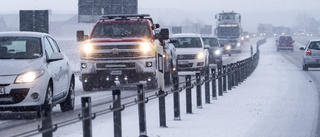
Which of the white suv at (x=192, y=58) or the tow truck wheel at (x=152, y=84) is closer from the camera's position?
the tow truck wheel at (x=152, y=84)

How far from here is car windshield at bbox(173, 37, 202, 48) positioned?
29516 millimetres

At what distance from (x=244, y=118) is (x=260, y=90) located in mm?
7816

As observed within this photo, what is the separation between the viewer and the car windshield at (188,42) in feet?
96.8

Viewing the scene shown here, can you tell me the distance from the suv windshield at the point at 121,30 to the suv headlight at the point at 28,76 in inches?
313

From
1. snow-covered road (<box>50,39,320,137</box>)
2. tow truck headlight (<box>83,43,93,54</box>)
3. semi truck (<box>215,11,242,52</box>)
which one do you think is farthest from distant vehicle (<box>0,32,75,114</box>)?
semi truck (<box>215,11,242,52</box>)

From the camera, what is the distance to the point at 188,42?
2988 cm

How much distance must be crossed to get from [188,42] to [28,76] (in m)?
18.4

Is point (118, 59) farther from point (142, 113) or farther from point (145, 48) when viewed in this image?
point (142, 113)

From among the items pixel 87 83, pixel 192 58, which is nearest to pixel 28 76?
pixel 87 83

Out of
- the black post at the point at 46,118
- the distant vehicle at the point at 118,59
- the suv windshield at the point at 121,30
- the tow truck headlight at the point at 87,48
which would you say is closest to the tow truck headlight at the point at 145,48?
the distant vehicle at the point at 118,59

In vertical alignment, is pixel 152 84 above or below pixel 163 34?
below

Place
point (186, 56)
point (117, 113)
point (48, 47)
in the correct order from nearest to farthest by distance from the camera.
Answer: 1. point (117, 113)
2. point (48, 47)
3. point (186, 56)

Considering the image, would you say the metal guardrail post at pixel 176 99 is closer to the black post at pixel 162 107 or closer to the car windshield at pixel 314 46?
the black post at pixel 162 107

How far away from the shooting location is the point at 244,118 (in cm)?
1302
